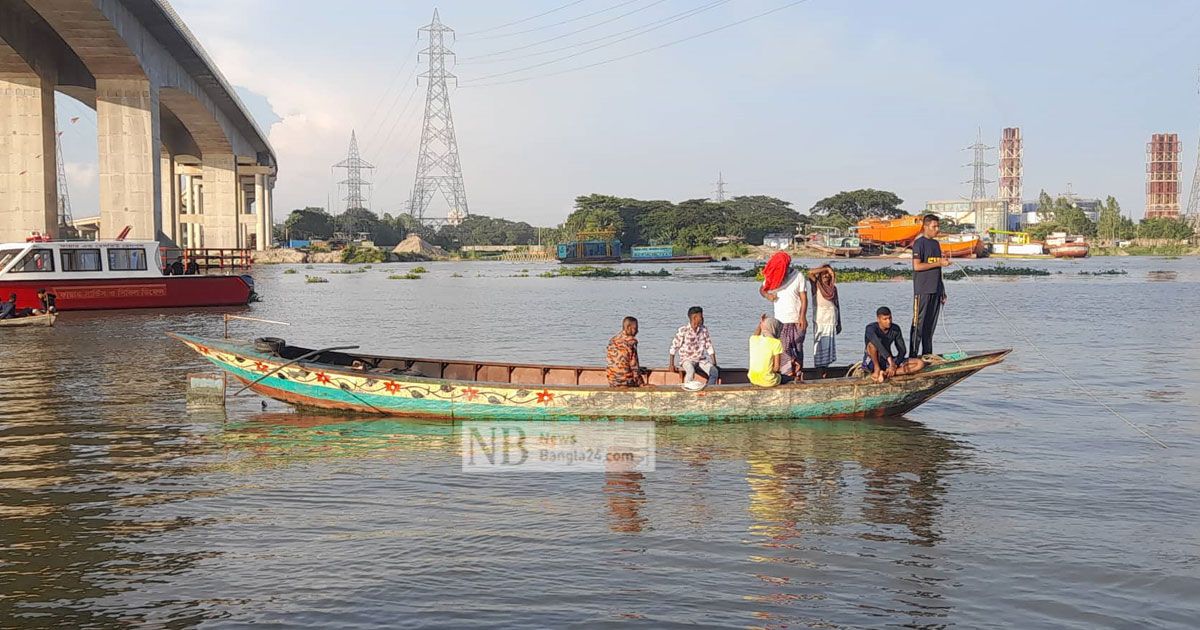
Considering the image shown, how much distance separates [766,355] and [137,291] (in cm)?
2450

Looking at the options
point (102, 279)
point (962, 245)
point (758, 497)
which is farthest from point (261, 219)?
point (758, 497)

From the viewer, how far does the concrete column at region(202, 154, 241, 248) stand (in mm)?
66875

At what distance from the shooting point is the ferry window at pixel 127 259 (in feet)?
96.0

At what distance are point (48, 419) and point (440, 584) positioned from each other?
8.75 m

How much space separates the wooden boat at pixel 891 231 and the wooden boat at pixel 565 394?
243 feet

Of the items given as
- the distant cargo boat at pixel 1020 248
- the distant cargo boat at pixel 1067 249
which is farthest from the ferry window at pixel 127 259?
the distant cargo boat at pixel 1067 249

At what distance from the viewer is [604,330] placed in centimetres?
2688

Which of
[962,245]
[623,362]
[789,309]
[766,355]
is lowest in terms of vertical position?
[623,362]

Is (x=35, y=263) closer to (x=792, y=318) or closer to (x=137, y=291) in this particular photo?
(x=137, y=291)

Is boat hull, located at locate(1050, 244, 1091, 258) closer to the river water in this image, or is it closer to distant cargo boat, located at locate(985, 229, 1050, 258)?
distant cargo boat, located at locate(985, 229, 1050, 258)

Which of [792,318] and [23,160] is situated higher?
[23,160]

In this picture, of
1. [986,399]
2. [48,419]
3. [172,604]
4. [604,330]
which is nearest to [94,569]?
[172,604]

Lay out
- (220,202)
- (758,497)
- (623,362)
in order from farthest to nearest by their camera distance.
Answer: (220,202), (623,362), (758,497)

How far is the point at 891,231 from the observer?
8819 centimetres
